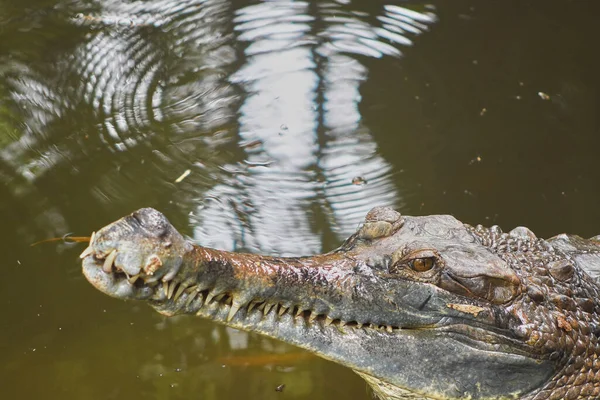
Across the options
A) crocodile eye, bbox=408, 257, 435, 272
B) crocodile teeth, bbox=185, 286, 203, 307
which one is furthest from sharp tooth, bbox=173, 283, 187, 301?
crocodile eye, bbox=408, 257, 435, 272

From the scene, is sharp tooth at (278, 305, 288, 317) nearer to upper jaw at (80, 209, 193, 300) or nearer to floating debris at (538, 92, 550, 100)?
upper jaw at (80, 209, 193, 300)

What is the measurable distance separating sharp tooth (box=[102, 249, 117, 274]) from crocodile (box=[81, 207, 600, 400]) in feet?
1.02

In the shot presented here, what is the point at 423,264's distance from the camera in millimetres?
2859

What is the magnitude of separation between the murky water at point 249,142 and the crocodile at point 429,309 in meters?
0.94

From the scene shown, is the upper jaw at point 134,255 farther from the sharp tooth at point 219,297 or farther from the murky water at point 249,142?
the murky water at point 249,142

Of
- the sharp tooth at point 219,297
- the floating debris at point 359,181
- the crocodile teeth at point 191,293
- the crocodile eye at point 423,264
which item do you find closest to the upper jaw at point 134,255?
the crocodile teeth at point 191,293

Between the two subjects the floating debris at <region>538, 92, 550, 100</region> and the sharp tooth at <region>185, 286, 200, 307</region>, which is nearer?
the sharp tooth at <region>185, 286, 200, 307</region>

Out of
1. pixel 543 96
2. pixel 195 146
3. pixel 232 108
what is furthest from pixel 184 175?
pixel 543 96

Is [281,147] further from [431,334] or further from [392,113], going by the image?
[431,334]

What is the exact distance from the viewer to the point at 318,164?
16.0 ft

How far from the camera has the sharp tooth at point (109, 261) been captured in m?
2.21

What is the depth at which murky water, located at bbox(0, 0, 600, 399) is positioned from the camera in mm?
3777

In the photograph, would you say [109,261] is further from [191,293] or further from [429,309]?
[429,309]

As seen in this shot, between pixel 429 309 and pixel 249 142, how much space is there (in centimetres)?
242
